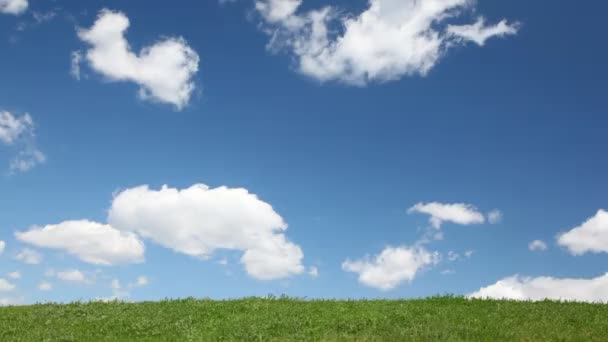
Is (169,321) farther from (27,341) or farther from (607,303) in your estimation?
(607,303)

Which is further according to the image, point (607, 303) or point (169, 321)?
point (607, 303)

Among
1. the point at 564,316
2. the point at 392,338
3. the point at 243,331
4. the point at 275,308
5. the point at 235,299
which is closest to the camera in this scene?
the point at 392,338

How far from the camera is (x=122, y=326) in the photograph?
84.0 ft

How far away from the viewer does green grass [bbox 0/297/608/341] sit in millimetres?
22328

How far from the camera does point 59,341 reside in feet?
78.1

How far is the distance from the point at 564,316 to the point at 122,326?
55.4 feet

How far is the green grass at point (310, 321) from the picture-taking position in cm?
2233

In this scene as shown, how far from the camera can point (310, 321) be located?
24.2 meters

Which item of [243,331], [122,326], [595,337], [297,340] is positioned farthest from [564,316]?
[122,326]

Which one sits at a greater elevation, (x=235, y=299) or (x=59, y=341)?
(x=235, y=299)

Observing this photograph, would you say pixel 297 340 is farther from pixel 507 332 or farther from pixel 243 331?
pixel 507 332

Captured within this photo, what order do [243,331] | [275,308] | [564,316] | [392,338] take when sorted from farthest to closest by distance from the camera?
[275,308]
[564,316]
[243,331]
[392,338]

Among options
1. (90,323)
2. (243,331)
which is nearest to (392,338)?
(243,331)

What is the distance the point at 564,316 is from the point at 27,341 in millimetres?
19866
